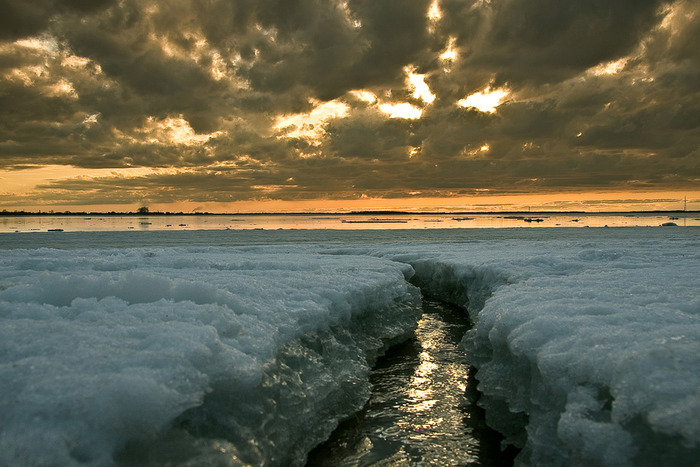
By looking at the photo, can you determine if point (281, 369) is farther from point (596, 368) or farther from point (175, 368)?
point (596, 368)

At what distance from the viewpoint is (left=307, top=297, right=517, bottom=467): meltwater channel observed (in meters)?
4.73

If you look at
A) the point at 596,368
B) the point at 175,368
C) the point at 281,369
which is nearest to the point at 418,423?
the point at 281,369

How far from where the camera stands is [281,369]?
488 centimetres

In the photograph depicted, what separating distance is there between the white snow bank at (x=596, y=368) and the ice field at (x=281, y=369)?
0.02m

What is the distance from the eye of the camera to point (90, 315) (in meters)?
4.74

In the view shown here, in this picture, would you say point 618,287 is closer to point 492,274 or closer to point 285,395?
point 492,274

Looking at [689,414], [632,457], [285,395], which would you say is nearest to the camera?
[689,414]

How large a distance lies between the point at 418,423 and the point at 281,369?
1.78 m

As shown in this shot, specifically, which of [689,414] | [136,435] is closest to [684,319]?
[689,414]

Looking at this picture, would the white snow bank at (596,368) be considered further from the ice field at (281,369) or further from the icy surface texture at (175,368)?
the icy surface texture at (175,368)

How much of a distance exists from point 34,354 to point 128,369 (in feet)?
3.13

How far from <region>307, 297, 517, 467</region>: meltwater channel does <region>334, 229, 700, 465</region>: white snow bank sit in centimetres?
29

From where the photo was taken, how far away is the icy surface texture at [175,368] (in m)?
2.92

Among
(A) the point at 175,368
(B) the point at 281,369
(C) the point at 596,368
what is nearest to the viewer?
(A) the point at 175,368
